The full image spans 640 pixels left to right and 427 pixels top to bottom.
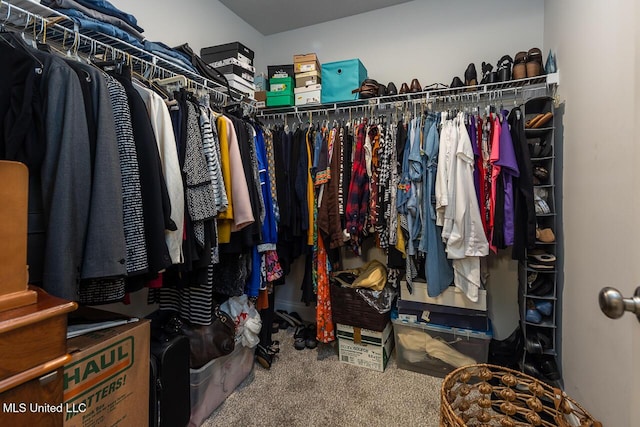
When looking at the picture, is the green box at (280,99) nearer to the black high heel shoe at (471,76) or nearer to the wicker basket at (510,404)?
the black high heel shoe at (471,76)

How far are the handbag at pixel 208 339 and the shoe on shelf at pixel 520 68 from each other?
2213 millimetres

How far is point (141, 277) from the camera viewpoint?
1.14m

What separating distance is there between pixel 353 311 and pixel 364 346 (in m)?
0.25

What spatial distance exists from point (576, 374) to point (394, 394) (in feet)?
2.87

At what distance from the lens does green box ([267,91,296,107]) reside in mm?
2387

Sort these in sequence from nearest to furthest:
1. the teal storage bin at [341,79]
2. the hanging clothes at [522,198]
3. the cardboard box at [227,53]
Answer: the hanging clothes at [522,198]
the cardboard box at [227,53]
the teal storage bin at [341,79]

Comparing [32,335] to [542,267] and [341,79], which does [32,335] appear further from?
[341,79]

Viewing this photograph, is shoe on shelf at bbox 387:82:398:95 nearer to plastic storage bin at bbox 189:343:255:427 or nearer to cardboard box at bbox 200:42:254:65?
cardboard box at bbox 200:42:254:65

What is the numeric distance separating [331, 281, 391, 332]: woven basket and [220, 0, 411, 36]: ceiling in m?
2.19

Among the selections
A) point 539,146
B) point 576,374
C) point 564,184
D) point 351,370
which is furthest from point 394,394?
point 539,146

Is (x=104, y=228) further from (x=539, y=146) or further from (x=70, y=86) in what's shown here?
(x=539, y=146)

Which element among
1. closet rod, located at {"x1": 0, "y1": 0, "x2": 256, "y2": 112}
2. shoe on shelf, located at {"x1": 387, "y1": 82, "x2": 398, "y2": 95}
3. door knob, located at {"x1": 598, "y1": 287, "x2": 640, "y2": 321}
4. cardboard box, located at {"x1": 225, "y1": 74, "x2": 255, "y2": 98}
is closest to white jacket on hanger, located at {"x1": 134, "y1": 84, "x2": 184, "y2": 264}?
closet rod, located at {"x1": 0, "y1": 0, "x2": 256, "y2": 112}

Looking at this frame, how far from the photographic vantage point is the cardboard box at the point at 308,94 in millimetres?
2318

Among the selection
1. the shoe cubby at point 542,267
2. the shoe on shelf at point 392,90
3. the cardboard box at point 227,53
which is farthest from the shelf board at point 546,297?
the cardboard box at point 227,53
